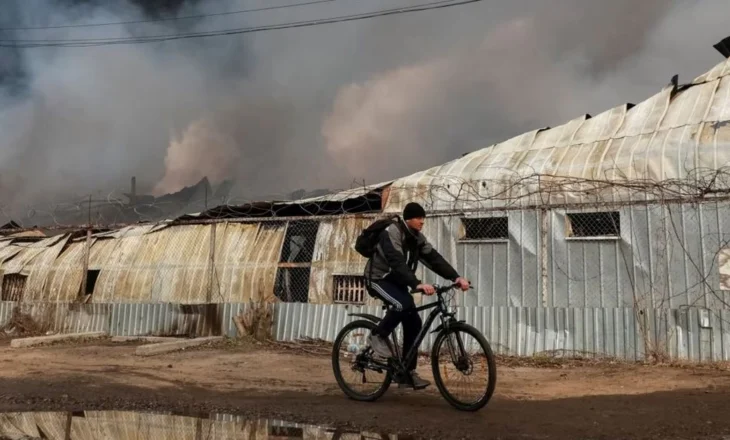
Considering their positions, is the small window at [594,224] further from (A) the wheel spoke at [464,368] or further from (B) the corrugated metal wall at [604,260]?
(A) the wheel spoke at [464,368]

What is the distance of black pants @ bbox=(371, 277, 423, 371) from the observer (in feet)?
19.5

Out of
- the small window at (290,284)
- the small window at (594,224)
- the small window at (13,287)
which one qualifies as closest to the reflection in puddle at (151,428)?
the small window at (594,224)

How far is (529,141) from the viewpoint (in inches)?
581

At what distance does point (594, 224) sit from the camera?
10.7 meters

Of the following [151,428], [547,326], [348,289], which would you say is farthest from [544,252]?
[151,428]

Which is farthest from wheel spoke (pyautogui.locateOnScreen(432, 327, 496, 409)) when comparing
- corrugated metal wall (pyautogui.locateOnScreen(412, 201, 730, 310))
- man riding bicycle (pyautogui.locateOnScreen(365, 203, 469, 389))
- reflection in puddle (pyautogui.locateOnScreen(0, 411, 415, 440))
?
corrugated metal wall (pyautogui.locateOnScreen(412, 201, 730, 310))

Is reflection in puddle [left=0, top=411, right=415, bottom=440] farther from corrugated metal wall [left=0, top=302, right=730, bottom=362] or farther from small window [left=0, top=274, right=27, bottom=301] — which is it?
small window [left=0, top=274, right=27, bottom=301]

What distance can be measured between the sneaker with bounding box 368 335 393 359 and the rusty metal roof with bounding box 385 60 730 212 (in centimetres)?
580

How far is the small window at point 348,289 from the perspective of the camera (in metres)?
12.9

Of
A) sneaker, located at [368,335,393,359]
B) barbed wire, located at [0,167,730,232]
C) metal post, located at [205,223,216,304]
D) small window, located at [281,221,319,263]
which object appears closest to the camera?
sneaker, located at [368,335,393,359]

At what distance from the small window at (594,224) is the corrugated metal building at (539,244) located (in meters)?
0.03

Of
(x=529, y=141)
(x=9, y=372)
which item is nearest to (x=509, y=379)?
(x=9, y=372)

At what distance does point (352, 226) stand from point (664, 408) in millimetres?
8148

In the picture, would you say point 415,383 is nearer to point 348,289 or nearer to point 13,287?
point 348,289
